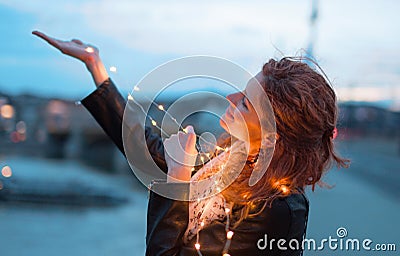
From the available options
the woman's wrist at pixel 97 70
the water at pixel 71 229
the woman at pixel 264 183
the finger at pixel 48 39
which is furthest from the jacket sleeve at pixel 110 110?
the water at pixel 71 229

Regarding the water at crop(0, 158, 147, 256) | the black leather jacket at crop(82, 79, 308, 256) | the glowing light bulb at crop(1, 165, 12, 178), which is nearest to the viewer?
the black leather jacket at crop(82, 79, 308, 256)

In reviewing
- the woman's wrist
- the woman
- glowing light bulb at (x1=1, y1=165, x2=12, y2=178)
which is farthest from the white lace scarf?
glowing light bulb at (x1=1, y1=165, x2=12, y2=178)

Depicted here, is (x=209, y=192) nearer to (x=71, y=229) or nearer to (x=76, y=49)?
(x=76, y=49)

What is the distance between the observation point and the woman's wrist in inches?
62.4

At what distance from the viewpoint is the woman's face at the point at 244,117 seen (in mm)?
1344

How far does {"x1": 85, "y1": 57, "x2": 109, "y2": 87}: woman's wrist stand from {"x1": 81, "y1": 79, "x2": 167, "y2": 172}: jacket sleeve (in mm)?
13

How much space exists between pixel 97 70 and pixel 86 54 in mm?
52

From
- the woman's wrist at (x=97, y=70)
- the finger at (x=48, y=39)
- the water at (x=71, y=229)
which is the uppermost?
the water at (x=71, y=229)

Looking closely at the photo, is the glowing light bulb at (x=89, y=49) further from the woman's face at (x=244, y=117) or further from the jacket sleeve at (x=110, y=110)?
the woman's face at (x=244, y=117)

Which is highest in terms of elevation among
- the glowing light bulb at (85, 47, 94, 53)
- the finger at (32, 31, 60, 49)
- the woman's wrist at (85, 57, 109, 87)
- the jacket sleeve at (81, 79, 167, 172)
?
the glowing light bulb at (85, 47, 94, 53)

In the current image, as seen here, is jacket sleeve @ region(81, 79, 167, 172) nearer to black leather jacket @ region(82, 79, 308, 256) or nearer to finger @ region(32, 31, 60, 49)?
finger @ region(32, 31, 60, 49)

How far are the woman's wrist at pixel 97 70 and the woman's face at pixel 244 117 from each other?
15.6 inches

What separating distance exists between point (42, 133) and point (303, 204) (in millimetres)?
16990

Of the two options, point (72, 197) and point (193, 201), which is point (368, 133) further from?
point (193, 201)
